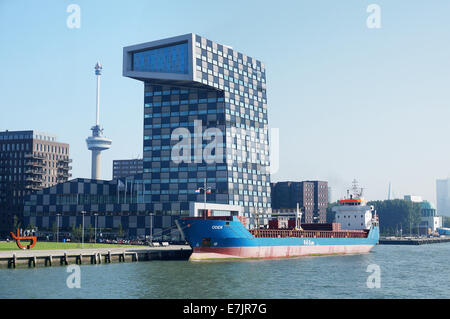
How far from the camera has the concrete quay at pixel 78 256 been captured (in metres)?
82.1

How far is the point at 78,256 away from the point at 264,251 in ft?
110

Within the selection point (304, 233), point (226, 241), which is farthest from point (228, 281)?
point (304, 233)

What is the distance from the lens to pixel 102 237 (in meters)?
176

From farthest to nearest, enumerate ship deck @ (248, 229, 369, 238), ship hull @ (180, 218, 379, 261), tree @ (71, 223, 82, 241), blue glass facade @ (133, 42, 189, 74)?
blue glass facade @ (133, 42, 189, 74) → tree @ (71, 223, 82, 241) → ship deck @ (248, 229, 369, 238) → ship hull @ (180, 218, 379, 261)

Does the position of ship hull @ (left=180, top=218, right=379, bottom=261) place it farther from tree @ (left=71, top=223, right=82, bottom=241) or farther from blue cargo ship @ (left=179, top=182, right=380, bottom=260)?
tree @ (left=71, top=223, right=82, bottom=241)

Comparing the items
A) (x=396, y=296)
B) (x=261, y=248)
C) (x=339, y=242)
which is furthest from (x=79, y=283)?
(x=339, y=242)

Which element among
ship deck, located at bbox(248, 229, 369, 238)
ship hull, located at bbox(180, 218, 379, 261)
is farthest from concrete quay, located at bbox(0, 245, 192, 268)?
ship deck, located at bbox(248, 229, 369, 238)

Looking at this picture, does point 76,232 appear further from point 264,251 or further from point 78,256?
point 78,256

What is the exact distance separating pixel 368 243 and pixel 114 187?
9386 centimetres

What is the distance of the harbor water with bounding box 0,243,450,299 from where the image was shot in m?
59.3

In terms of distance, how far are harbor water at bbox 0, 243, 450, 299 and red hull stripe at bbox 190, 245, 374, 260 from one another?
582 cm

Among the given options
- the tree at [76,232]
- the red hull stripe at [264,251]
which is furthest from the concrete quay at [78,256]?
the tree at [76,232]

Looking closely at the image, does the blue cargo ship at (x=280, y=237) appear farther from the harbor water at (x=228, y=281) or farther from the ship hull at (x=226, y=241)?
the harbor water at (x=228, y=281)

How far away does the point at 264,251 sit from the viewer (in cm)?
10519
